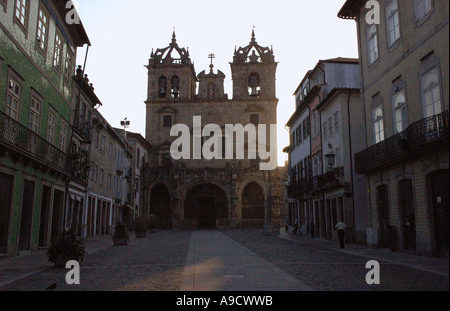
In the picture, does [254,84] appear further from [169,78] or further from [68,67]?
[68,67]

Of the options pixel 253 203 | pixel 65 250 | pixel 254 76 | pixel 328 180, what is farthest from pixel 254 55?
pixel 65 250

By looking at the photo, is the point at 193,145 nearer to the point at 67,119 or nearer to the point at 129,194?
the point at 129,194

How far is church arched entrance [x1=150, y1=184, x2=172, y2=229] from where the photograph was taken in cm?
5166

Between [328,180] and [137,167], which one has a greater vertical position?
[137,167]

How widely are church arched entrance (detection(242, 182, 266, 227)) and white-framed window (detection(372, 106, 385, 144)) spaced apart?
105ft

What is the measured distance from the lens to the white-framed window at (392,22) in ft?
53.7

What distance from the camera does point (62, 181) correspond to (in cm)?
2241

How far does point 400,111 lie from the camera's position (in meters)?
16.8

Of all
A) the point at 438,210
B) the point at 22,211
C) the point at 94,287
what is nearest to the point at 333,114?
the point at 438,210

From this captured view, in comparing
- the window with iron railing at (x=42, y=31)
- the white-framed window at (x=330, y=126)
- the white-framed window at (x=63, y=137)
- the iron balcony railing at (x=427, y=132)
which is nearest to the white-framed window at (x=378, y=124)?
the iron balcony railing at (x=427, y=132)

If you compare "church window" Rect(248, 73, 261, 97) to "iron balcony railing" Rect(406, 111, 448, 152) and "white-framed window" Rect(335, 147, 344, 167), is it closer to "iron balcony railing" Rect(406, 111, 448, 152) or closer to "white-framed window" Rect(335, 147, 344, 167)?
"white-framed window" Rect(335, 147, 344, 167)

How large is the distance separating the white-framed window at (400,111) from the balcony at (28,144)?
14.4m

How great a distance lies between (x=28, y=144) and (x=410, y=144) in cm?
1427

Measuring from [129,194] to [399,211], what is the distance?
34.8m
